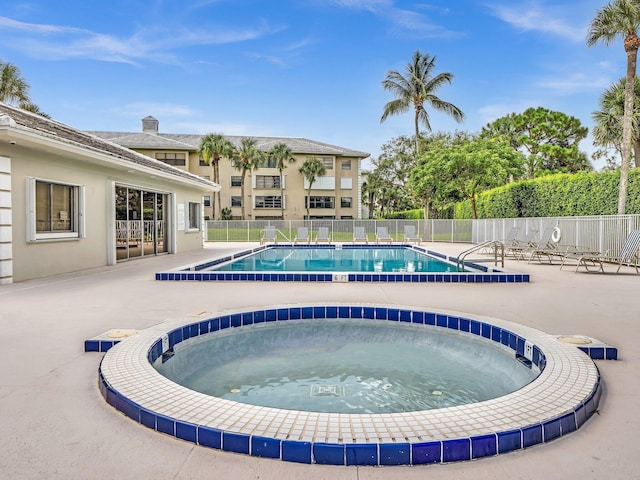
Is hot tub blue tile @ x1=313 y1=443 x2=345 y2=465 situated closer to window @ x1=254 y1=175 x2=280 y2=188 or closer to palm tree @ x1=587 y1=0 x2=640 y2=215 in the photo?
palm tree @ x1=587 y1=0 x2=640 y2=215

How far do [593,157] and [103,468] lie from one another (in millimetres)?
45290

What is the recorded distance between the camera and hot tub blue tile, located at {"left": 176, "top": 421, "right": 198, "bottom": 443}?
2.27m

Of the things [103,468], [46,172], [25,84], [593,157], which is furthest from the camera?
[593,157]

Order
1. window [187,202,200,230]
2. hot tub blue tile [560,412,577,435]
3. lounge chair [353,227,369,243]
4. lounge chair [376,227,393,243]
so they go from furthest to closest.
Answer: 1. lounge chair [353,227,369,243]
2. lounge chair [376,227,393,243]
3. window [187,202,200,230]
4. hot tub blue tile [560,412,577,435]

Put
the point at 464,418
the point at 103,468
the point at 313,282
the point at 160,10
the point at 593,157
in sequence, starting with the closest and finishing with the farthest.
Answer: the point at 103,468 < the point at 464,418 < the point at 313,282 < the point at 160,10 < the point at 593,157

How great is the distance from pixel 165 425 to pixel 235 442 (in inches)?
18.3

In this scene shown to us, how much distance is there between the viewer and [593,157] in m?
38.7

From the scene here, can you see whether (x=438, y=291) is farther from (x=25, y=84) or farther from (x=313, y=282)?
(x=25, y=84)

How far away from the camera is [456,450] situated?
83.1 inches

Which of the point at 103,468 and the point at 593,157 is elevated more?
the point at 593,157

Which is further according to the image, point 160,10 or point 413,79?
point 413,79

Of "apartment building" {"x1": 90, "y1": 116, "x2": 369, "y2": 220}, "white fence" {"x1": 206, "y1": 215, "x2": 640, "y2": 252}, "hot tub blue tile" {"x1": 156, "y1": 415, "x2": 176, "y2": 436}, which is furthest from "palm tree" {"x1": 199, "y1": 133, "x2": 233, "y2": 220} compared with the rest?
"hot tub blue tile" {"x1": 156, "y1": 415, "x2": 176, "y2": 436}

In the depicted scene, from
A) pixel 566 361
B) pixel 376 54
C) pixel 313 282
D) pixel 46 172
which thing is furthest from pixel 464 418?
pixel 376 54

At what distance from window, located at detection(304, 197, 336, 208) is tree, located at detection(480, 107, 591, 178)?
48.6ft
